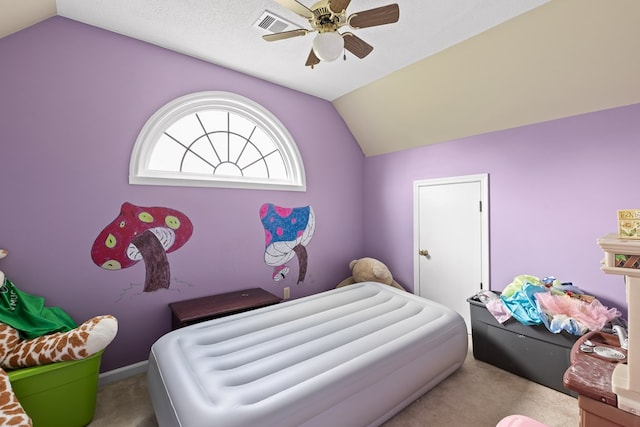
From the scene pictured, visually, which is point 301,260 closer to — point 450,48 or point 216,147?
point 216,147

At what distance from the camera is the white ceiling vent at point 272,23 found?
1.97 m

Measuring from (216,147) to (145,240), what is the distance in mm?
1152

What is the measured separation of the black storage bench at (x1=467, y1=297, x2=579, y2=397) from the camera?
1.95 meters

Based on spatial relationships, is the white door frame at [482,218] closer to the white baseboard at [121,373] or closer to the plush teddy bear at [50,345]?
the white baseboard at [121,373]

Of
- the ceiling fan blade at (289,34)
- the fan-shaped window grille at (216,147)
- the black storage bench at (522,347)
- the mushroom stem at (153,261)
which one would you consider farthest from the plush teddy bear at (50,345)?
the black storage bench at (522,347)

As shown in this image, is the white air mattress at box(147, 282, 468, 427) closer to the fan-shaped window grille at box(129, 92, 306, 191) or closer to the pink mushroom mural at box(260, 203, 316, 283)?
the pink mushroom mural at box(260, 203, 316, 283)

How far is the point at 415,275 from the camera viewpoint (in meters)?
3.47

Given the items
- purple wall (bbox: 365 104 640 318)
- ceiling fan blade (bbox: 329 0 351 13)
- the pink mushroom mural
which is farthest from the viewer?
the pink mushroom mural

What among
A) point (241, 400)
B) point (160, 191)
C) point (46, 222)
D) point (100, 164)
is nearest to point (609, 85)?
point (241, 400)

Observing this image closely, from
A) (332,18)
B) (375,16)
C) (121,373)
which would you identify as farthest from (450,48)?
(121,373)

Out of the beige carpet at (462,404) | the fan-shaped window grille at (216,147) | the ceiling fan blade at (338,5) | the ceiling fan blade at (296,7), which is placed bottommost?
the beige carpet at (462,404)

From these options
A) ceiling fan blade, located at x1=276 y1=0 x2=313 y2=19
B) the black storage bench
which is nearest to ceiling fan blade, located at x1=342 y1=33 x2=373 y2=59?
ceiling fan blade, located at x1=276 y1=0 x2=313 y2=19

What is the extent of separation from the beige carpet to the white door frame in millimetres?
1021

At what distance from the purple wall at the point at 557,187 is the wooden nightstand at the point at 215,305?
240 centimetres
